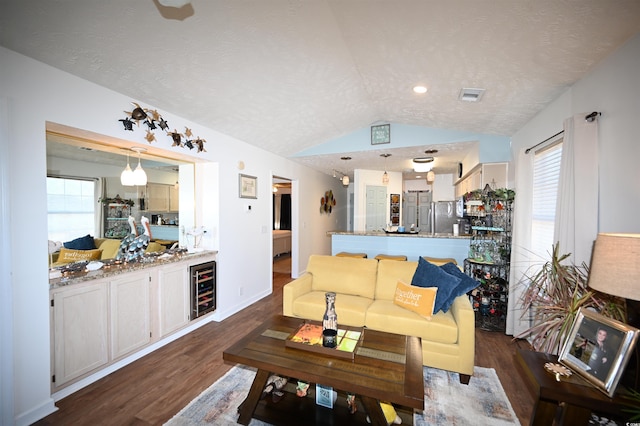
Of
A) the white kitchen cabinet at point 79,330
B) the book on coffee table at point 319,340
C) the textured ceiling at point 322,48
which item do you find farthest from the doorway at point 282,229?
the book on coffee table at point 319,340

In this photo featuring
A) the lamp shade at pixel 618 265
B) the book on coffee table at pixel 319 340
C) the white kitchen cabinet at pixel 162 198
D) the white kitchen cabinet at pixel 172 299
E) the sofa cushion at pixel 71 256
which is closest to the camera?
the lamp shade at pixel 618 265

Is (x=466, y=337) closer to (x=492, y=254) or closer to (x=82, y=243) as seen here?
(x=492, y=254)

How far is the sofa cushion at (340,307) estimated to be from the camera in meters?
2.65

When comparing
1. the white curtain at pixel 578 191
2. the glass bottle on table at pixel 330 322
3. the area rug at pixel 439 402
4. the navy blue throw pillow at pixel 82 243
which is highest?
the white curtain at pixel 578 191

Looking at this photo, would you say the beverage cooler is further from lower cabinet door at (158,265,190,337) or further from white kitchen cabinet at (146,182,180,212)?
white kitchen cabinet at (146,182,180,212)

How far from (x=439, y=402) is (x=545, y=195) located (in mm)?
2260

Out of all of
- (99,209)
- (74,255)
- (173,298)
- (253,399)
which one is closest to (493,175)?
(253,399)

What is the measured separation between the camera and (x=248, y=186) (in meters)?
4.10

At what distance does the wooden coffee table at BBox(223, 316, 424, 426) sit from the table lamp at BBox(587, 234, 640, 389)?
99 cm

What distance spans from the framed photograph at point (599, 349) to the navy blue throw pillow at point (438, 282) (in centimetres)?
94

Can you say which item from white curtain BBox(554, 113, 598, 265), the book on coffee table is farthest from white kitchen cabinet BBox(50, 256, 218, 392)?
white curtain BBox(554, 113, 598, 265)

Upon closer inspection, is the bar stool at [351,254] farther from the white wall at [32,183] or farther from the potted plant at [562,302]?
the white wall at [32,183]

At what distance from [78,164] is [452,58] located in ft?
12.2

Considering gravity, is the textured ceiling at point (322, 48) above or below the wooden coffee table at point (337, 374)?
above
